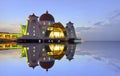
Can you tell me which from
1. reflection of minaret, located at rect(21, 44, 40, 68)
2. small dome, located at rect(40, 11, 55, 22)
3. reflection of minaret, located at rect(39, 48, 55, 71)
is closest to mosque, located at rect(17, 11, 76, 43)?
small dome, located at rect(40, 11, 55, 22)

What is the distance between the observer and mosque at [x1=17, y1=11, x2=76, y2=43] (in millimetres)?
59594

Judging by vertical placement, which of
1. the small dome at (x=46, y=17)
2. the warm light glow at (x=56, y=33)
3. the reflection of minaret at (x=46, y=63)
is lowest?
the reflection of minaret at (x=46, y=63)

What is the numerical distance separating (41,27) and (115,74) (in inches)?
2314

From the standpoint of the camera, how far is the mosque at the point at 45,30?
196ft

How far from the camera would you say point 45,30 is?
66.2 meters

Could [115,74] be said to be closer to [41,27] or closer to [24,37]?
[24,37]

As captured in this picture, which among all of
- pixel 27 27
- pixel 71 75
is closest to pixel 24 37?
pixel 27 27

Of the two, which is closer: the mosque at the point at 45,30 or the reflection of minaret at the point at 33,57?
the reflection of minaret at the point at 33,57

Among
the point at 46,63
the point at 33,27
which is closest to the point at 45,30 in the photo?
the point at 33,27

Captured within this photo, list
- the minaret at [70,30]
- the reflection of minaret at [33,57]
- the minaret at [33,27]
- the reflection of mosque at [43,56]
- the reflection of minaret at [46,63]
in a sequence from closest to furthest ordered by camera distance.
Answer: the reflection of minaret at [46,63] → the reflection of minaret at [33,57] → the reflection of mosque at [43,56] → the minaret at [33,27] → the minaret at [70,30]

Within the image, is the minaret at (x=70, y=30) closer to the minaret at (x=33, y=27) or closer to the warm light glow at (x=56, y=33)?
the warm light glow at (x=56, y=33)

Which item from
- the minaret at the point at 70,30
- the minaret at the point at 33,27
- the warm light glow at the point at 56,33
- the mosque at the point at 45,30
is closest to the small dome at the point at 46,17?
the mosque at the point at 45,30

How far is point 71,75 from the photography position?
7.50m

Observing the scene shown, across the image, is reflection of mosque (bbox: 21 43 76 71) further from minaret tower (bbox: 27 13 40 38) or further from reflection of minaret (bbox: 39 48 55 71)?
minaret tower (bbox: 27 13 40 38)
